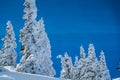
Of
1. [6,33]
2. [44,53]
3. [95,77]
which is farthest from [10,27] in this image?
[95,77]

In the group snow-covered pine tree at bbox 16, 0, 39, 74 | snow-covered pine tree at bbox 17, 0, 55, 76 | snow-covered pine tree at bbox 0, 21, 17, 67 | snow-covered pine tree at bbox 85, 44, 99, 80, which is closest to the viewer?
snow-covered pine tree at bbox 17, 0, 55, 76

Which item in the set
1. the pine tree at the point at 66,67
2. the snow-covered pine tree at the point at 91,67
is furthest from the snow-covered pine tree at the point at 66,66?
the snow-covered pine tree at the point at 91,67

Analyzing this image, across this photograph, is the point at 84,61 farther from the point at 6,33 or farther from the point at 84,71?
the point at 6,33

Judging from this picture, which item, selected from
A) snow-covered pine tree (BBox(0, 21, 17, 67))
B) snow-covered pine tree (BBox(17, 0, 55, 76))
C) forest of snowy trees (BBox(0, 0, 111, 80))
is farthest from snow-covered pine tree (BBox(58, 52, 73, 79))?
snow-covered pine tree (BBox(17, 0, 55, 76))

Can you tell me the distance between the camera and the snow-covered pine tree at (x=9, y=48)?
60375 mm

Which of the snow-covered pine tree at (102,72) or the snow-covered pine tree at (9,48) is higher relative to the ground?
the snow-covered pine tree at (9,48)

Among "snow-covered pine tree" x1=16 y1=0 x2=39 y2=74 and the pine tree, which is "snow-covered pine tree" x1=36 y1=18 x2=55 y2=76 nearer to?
"snow-covered pine tree" x1=16 y1=0 x2=39 y2=74

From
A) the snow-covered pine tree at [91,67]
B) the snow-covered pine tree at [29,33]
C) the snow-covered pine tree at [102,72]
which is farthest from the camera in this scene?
the snow-covered pine tree at [102,72]

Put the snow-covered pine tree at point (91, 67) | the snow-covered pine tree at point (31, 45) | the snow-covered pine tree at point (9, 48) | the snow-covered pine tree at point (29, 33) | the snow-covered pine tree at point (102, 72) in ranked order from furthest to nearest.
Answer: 1. the snow-covered pine tree at point (102, 72)
2. the snow-covered pine tree at point (9, 48)
3. the snow-covered pine tree at point (91, 67)
4. the snow-covered pine tree at point (29, 33)
5. the snow-covered pine tree at point (31, 45)

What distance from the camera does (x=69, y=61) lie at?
69938mm

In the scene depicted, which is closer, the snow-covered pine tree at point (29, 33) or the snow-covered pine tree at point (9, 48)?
the snow-covered pine tree at point (29, 33)

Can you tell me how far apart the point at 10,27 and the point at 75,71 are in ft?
53.1

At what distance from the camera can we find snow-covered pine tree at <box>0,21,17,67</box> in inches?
2377

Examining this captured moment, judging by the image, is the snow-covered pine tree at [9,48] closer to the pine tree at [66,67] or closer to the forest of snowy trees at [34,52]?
the forest of snowy trees at [34,52]
